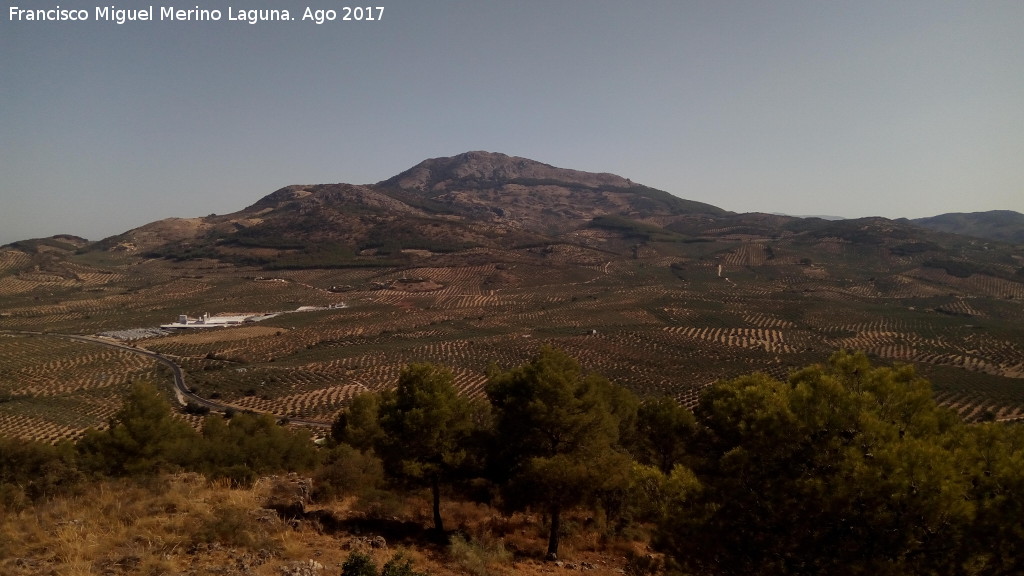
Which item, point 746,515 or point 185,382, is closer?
point 746,515

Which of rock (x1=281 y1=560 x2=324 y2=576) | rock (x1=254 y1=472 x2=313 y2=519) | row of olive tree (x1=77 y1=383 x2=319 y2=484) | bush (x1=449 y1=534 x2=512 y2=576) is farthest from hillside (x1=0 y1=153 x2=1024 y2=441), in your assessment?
rock (x1=281 y1=560 x2=324 y2=576)

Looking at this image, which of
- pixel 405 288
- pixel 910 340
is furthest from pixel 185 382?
pixel 910 340

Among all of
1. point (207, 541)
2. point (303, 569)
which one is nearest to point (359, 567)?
point (303, 569)

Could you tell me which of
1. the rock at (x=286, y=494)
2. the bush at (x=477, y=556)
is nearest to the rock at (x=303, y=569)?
the rock at (x=286, y=494)

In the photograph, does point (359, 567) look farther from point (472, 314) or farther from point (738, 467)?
point (472, 314)

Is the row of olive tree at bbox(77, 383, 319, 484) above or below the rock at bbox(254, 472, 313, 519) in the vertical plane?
below

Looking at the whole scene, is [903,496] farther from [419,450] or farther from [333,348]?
[333,348]

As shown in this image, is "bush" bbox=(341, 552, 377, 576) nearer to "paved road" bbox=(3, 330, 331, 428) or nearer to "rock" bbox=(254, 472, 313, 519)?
"rock" bbox=(254, 472, 313, 519)
